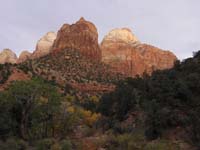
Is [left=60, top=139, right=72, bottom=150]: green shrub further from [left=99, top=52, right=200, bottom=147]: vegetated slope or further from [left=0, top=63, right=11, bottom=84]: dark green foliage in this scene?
[left=0, top=63, right=11, bottom=84]: dark green foliage

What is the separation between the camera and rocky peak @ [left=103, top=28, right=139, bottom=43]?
134 m

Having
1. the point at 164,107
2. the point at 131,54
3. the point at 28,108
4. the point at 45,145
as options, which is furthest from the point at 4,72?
the point at 131,54

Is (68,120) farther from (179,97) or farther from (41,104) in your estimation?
(179,97)

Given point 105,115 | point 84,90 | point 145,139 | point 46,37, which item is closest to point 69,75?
point 84,90

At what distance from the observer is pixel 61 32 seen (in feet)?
374

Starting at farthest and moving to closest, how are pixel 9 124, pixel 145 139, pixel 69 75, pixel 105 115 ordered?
pixel 69 75
pixel 105 115
pixel 9 124
pixel 145 139

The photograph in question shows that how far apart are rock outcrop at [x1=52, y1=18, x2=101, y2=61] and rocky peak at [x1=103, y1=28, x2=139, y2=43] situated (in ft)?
60.6

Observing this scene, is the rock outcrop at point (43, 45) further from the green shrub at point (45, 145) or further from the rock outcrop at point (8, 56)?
the green shrub at point (45, 145)

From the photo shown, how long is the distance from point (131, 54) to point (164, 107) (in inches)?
3799

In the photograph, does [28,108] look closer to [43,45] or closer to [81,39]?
[81,39]

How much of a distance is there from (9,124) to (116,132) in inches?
340

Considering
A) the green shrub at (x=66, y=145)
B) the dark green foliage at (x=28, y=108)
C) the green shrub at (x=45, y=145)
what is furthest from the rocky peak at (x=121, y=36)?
the green shrub at (x=66, y=145)

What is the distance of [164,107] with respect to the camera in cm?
3216

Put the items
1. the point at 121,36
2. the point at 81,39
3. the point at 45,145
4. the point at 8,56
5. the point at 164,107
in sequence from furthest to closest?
the point at 8,56 → the point at 121,36 → the point at 81,39 → the point at 164,107 → the point at 45,145
